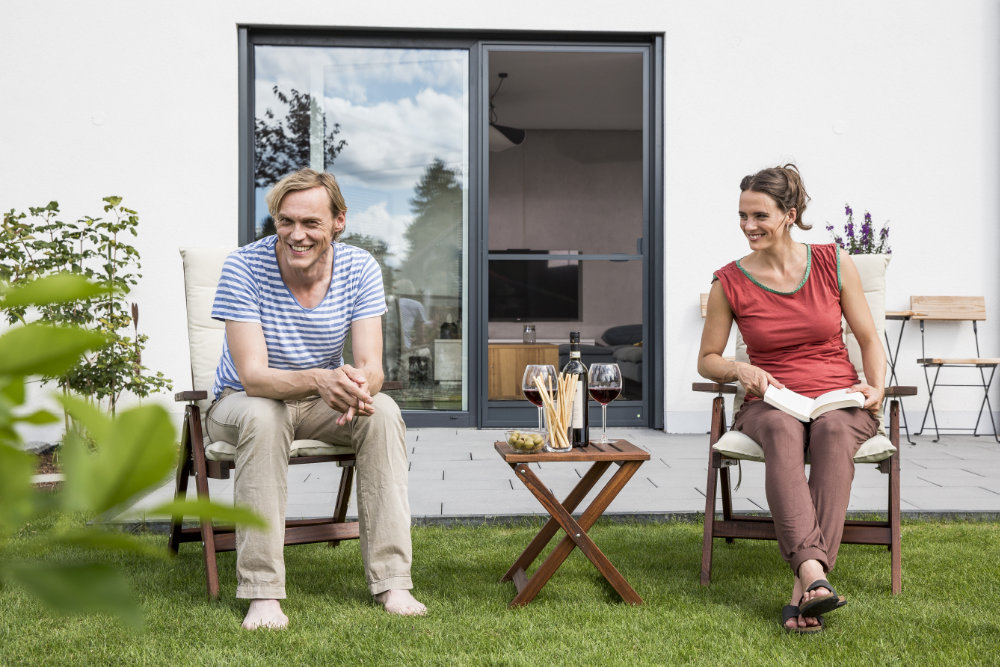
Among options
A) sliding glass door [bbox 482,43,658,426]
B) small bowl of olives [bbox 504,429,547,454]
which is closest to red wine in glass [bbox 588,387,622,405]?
small bowl of olives [bbox 504,429,547,454]

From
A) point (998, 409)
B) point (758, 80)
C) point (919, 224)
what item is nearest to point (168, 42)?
point (758, 80)

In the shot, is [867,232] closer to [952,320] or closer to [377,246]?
[952,320]

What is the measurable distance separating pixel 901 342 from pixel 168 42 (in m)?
4.53

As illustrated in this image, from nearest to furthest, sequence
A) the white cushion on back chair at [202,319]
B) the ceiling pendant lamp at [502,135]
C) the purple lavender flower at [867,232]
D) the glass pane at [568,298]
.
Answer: the white cushion on back chair at [202,319]
the purple lavender flower at [867,232]
the ceiling pendant lamp at [502,135]
the glass pane at [568,298]

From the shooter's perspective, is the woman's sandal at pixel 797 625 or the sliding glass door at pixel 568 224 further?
the sliding glass door at pixel 568 224

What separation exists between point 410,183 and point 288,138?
766 millimetres

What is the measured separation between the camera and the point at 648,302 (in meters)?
5.51

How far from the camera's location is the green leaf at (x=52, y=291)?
19 centimetres

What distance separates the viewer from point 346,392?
2.30 metres

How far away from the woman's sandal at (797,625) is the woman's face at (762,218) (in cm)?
100

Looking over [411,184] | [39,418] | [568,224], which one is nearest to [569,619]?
[39,418]

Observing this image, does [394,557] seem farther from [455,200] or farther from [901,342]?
[901,342]

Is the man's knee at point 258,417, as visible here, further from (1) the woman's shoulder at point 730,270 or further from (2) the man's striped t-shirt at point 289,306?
(1) the woman's shoulder at point 730,270

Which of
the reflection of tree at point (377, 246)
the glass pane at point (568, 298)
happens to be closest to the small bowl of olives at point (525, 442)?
the reflection of tree at point (377, 246)
